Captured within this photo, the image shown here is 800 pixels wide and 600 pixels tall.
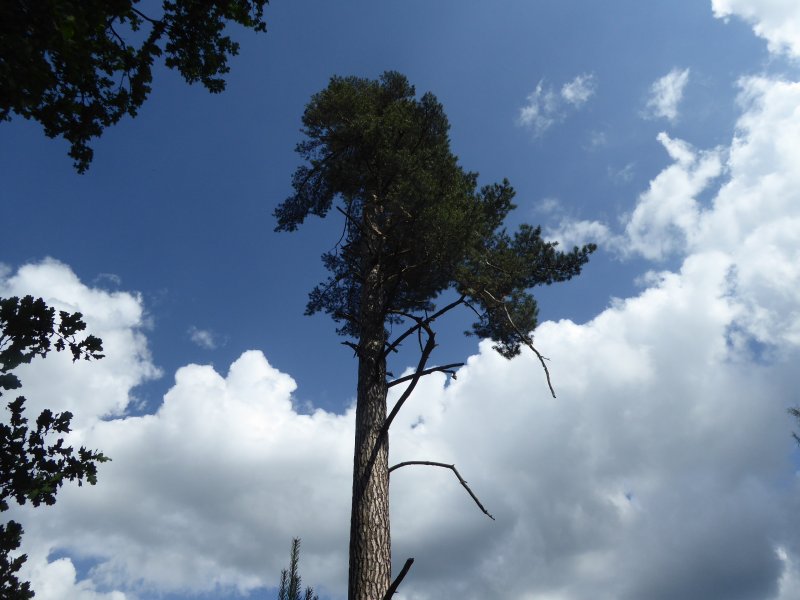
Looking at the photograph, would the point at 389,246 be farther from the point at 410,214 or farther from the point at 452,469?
the point at 452,469

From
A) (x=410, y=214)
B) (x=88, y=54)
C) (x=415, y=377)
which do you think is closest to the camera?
(x=88, y=54)

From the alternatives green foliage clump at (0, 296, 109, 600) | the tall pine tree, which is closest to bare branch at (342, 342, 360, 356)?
the tall pine tree

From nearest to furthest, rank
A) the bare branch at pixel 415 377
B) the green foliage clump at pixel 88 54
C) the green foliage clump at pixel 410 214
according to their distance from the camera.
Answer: the green foliage clump at pixel 88 54, the bare branch at pixel 415 377, the green foliage clump at pixel 410 214

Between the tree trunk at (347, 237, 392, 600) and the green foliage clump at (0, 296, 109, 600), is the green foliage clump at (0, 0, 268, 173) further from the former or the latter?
the tree trunk at (347, 237, 392, 600)

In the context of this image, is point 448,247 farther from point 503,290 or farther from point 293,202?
point 293,202

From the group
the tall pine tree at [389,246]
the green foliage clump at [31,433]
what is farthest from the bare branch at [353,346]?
the green foliage clump at [31,433]

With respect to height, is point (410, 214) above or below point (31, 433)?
above

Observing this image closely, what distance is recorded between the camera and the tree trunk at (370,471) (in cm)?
587

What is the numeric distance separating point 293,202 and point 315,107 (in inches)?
79.0

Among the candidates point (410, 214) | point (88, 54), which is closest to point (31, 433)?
point (88, 54)

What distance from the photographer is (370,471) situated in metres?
6.56

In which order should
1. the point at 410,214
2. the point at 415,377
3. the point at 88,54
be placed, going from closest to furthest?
the point at 88,54
the point at 415,377
the point at 410,214

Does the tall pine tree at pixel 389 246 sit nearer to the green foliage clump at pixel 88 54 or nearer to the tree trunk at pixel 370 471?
the tree trunk at pixel 370 471

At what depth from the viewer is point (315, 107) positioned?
9750 millimetres
